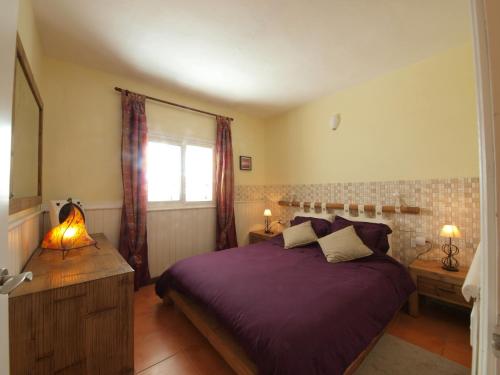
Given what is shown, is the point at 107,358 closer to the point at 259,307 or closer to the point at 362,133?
the point at 259,307

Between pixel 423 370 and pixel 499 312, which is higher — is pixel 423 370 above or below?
below

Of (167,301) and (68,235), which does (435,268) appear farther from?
(68,235)

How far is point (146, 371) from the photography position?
147 cm

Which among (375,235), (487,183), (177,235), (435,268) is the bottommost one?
(435,268)

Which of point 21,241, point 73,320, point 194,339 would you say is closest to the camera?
point 73,320

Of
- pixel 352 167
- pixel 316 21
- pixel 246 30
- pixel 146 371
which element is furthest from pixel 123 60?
pixel 352 167

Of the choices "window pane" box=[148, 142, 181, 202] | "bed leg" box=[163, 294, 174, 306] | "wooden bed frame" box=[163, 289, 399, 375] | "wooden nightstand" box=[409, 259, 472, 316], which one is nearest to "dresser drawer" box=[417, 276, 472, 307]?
"wooden nightstand" box=[409, 259, 472, 316]

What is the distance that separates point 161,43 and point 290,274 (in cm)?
245

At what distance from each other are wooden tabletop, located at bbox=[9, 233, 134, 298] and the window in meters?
1.28

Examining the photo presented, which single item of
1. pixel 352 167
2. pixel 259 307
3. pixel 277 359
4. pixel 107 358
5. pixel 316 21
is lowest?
pixel 107 358

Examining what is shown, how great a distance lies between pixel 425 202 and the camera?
2312 millimetres

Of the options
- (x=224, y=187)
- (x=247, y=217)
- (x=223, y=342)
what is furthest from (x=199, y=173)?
(x=223, y=342)

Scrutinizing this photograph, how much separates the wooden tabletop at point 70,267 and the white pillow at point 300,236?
1.84m

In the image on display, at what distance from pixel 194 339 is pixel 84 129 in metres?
2.48
